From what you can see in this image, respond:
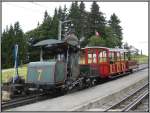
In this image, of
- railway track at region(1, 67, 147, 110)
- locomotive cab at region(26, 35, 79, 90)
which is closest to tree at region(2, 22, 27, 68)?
locomotive cab at region(26, 35, 79, 90)

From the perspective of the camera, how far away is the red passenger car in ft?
81.3

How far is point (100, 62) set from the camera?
90.4ft

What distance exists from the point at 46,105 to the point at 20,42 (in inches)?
2924

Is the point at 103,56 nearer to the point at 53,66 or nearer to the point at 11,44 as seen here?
the point at 53,66

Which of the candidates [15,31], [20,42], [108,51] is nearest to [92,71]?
[108,51]

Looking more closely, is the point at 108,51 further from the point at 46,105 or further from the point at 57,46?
the point at 46,105

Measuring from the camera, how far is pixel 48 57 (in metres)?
20.5

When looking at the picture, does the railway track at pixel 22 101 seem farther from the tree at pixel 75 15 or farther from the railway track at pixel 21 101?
the tree at pixel 75 15

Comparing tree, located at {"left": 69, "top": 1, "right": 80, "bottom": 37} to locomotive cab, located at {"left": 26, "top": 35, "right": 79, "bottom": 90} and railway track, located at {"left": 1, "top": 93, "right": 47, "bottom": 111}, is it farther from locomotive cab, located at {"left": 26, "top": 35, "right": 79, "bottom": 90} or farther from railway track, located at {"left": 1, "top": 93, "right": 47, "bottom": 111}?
railway track, located at {"left": 1, "top": 93, "right": 47, "bottom": 111}

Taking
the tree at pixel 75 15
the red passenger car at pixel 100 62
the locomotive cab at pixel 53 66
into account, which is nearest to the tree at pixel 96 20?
the tree at pixel 75 15

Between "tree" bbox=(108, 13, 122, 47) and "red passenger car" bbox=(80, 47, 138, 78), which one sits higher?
"tree" bbox=(108, 13, 122, 47)

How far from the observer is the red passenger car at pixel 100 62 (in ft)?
81.3

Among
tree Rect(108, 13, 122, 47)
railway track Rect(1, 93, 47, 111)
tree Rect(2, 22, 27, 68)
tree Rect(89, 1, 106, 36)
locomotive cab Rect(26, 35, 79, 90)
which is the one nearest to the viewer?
railway track Rect(1, 93, 47, 111)

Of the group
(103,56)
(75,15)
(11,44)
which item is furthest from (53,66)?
(11,44)
